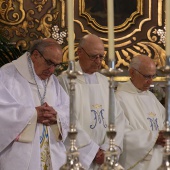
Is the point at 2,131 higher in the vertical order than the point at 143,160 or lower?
higher

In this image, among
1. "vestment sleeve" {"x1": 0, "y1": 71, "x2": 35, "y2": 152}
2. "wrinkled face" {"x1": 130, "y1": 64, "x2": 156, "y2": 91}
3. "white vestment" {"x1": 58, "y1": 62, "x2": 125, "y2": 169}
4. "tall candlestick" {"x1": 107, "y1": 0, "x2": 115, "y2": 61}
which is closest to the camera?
"tall candlestick" {"x1": 107, "y1": 0, "x2": 115, "y2": 61}

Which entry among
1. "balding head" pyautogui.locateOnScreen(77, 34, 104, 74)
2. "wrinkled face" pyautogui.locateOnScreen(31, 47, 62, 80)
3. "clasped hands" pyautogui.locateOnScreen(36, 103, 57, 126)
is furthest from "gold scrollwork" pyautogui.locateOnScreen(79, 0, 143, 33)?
"clasped hands" pyautogui.locateOnScreen(36, 103, 57, 126)

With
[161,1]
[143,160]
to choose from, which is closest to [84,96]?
[143,160]

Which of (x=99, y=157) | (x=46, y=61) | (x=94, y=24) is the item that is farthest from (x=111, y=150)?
(x=94, y=24)

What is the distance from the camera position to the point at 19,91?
14.7ft

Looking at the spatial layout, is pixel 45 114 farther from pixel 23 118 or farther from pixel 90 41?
pixel 90 41

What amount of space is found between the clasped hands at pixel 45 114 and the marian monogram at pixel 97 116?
76 centimetres

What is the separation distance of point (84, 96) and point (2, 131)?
1.06m

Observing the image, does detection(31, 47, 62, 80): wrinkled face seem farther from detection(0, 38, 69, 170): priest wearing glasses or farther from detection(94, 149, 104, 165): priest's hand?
detection(94, 149, 104, 165): priest's hand

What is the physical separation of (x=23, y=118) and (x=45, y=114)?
0.54 ft

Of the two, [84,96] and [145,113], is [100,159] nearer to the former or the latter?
[84,96]

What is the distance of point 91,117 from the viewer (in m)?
4.99

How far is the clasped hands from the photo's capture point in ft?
13.9

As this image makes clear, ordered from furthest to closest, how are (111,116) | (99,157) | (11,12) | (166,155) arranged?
(11,12)
(99,157)
(111,116)
(166,155)
